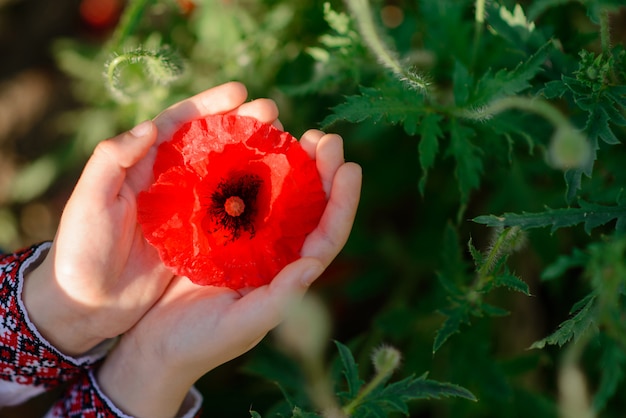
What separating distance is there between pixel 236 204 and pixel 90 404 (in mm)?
656

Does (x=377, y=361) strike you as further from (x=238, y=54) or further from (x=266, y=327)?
(x=238, y=54)

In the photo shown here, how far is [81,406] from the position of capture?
5.69 feet

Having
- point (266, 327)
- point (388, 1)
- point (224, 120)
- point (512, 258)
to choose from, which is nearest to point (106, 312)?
point (266, 327)

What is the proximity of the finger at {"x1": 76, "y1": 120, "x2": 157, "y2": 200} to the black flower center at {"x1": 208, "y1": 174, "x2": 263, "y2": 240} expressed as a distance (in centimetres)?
21

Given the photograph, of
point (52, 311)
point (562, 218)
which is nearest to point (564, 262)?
point (562, 218)

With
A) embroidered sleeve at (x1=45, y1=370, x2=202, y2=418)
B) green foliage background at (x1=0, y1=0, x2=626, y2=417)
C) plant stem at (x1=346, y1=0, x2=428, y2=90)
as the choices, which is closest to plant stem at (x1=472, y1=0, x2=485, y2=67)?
green foliage background at (x1=0, y1=0, x2=626, y2=417)

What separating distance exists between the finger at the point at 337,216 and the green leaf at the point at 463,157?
1.04 feet

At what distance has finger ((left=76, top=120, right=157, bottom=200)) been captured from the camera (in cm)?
150

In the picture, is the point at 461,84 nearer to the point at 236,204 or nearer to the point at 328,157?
the point at 328,157

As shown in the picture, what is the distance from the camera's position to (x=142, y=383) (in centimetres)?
162

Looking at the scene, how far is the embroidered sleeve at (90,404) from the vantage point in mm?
1686

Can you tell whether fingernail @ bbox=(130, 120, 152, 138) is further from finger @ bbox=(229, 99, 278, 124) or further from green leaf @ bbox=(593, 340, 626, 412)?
green leaf @ bbox=(593, 340, 626, 412)

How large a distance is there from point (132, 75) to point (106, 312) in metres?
0.92

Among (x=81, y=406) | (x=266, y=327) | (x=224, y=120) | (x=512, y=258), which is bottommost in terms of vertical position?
(x=512, y=258)
